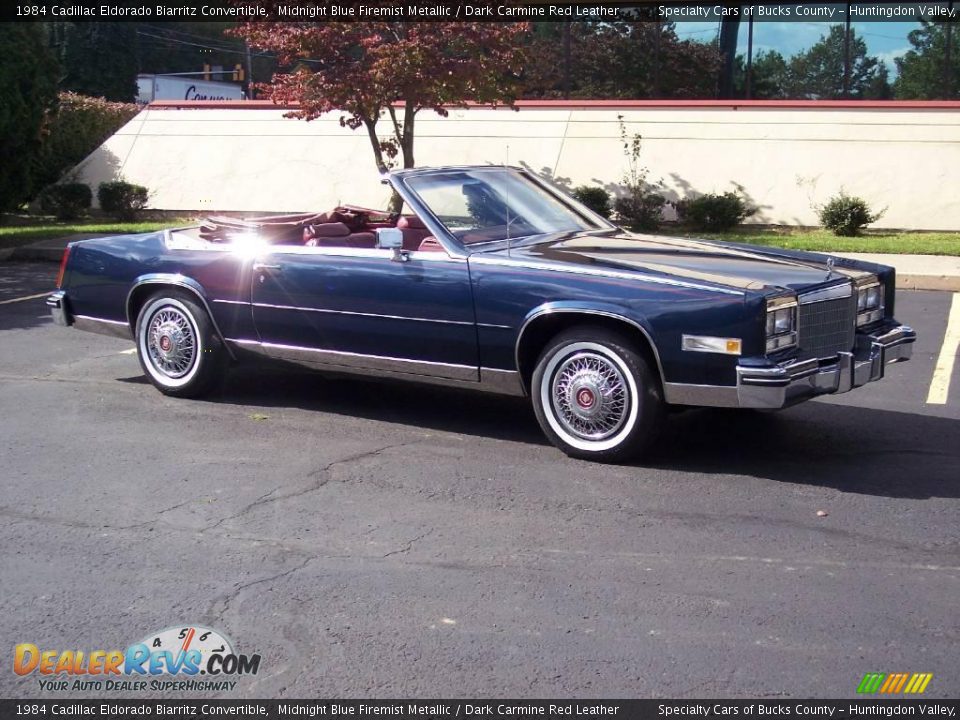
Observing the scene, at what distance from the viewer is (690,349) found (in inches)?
224

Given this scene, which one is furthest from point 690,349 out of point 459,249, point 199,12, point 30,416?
point 199,12

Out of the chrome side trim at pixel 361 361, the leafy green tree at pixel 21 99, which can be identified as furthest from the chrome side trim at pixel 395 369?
the leafy green tree at pixel 21 99

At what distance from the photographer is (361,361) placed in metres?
6.83

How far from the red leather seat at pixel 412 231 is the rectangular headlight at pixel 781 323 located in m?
2.37

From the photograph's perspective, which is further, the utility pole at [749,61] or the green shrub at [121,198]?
the utility pole at [749,61]

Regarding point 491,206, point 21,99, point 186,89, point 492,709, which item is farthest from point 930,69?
point 186,89

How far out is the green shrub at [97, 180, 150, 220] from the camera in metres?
20.3

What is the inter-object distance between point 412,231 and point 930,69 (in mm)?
15985

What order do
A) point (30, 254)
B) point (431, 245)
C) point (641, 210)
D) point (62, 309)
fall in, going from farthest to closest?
point (641, 210)
point (30, 254)
point (62, 309)
point (431, 245)

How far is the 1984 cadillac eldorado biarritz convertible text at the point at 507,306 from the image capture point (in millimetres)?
5727

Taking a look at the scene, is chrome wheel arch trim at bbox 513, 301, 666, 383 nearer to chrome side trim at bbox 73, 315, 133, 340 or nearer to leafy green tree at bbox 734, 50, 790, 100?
chrome side trim at bbox 73, 315, 133, 340

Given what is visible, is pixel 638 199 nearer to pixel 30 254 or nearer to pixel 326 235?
pixel 30 254

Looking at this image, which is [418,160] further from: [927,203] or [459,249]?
[459,249]

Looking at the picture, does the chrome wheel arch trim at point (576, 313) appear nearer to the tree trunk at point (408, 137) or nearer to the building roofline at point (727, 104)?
the tree trunk at point (408, 137)
